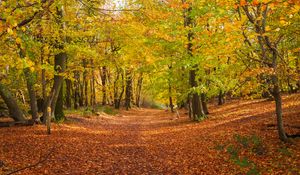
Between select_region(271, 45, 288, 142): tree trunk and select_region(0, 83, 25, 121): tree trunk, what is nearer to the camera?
select_region(271, 45, 288, 142): tree trunk

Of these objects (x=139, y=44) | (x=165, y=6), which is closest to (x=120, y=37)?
(x=139, y=44)

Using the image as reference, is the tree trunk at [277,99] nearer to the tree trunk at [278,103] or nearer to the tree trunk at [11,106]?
the tree trunk at [278,103]

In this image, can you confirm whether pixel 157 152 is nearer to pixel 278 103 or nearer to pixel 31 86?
pixel 278 103

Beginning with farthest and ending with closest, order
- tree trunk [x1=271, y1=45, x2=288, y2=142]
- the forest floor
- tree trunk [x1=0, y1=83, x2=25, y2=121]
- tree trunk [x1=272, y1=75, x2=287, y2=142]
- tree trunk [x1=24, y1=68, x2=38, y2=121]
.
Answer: tree trunk [x1=0, y1=83, x2=25, y2=121]
tree trunk [x1=24, y1=68, x2=38, y2=121]
tree trunk [x1=272, y1=75, x2=287, y2=142]
tree trunk [x1=271, y1=45, x2=288, y2=142]
the forest floor

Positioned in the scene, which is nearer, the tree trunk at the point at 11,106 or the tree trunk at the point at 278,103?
the tree trunk at the point at 278,103

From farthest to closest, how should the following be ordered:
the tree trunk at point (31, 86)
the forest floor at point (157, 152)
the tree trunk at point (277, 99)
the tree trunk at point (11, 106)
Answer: the tree trunk at point (11, 106) < the tree trunk at point (31, 86) < the tree trunk at point (277, 99) < the forest floor at point (157, 152)

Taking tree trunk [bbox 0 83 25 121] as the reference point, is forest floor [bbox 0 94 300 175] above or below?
below

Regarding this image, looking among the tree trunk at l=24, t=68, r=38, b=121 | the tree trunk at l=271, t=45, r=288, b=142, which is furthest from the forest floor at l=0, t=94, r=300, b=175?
the tree trunk at l=24, t=68, r=38, b=121

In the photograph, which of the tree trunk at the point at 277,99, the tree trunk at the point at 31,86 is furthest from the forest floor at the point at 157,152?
the tree trunk at the point at 31,86

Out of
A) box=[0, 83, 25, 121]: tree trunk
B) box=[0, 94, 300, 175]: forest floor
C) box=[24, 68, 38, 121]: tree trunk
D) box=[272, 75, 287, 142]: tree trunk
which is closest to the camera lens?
box=[0, 94, 300, 175]: forest floor

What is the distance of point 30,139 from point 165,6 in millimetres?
11944

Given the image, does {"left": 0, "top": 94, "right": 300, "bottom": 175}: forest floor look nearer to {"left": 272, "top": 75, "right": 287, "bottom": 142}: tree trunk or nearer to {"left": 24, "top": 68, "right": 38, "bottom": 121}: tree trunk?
{"left": 272, "top": 75, "right": 287, "bottom": 142}: tree trunk

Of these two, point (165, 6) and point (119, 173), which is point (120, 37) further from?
point (119, 173)

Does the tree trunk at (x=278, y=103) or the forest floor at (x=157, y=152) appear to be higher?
the tree trunk at (x=278, y=103)
